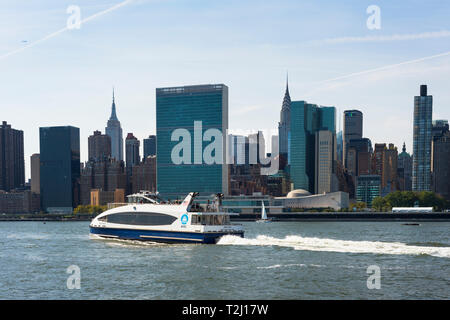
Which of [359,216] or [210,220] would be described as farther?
[359,216]

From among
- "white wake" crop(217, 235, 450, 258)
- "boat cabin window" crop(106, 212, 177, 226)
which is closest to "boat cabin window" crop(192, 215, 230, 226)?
"boat cabin window" crop(106, 212, 177, 226)

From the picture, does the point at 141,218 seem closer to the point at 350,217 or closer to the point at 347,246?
the point at 347,246

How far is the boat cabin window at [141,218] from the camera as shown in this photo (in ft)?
167

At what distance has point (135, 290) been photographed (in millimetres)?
27703

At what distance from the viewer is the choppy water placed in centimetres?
2709

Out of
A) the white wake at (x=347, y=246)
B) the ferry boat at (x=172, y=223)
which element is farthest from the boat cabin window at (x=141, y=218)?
the white wake at (x=347, y=246)

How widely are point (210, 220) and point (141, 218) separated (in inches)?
311

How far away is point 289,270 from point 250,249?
12.0 meters

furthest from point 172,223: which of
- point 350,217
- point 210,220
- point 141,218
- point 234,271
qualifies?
point 350,217

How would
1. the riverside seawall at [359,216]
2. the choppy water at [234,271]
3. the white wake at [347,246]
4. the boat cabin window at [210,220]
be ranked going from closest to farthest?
1. the choppy water at [234,271]
2. the white wake at [347,246]
3. the boat cabin window at [210,220]
4. the riverside seawall at [359,216]

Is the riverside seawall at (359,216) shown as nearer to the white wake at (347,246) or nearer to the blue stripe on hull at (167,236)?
the white wake at (347,246)

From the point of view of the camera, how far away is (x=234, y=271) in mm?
33250

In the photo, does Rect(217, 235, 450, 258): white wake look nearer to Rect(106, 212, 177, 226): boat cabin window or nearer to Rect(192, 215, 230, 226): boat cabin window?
Rect(192, 215, 230, 226): boat cabin window
